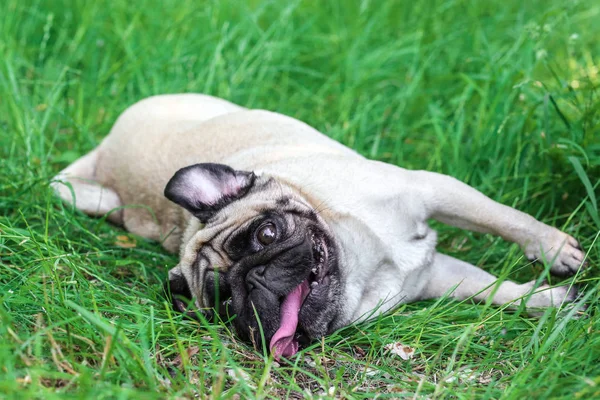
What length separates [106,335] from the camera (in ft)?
8.13

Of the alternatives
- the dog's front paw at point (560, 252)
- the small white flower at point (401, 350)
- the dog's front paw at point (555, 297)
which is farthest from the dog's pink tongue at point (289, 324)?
the dog's front paw at point (560, 252)

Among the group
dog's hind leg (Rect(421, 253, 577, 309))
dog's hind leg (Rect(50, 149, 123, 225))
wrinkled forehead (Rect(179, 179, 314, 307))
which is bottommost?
dog's hind leg (Rect(50, 149, 123, 225))

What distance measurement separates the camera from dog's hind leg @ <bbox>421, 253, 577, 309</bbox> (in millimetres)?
3332

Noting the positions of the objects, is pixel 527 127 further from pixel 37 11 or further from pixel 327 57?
pixel 37 11

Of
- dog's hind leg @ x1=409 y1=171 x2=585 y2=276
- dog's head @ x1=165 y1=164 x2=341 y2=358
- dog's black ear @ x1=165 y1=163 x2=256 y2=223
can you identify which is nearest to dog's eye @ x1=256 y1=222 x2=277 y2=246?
dog's head @ x1=165 y1=164 x2=341 y2=358

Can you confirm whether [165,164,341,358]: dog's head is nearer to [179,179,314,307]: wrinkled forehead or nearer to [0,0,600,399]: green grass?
[179,179,314,307]: wrinkled forehead

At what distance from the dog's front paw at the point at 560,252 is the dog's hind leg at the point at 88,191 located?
2.56m

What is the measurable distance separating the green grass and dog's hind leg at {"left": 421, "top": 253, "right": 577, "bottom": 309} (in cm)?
10

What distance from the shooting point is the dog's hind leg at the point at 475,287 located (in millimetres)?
3332

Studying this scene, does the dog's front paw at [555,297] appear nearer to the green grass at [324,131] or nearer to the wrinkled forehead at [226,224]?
the green grass at [324,131]

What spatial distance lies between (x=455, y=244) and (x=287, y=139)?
1200 mm

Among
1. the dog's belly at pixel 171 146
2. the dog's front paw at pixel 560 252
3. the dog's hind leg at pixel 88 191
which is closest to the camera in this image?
the dog's front paw at pixel 560 252

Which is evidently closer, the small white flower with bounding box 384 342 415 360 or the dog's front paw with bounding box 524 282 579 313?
the small white flower with bounding box 384 342 415 360

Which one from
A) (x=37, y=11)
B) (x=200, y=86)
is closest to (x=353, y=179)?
(x=200, y=86)
